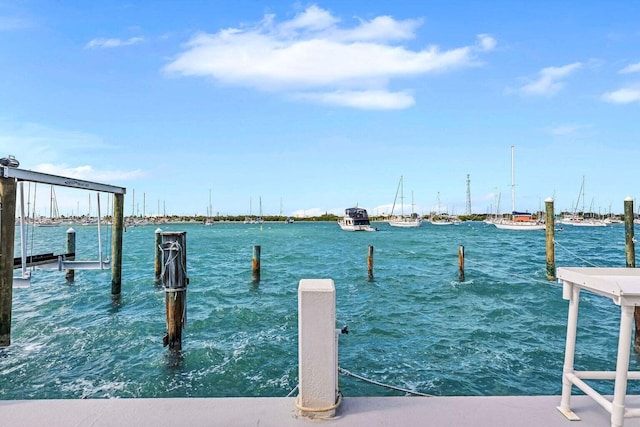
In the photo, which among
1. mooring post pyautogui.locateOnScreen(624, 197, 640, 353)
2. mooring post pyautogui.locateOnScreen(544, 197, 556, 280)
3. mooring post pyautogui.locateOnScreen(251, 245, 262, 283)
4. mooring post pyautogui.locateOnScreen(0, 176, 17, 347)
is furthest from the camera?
mooring post pyautogui.locateOnScreen(251, 245, 262, 283)

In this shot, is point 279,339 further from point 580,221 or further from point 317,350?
point 580,221

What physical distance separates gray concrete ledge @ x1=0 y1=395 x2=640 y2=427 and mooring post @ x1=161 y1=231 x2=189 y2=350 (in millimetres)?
4882

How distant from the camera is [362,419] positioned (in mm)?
3926

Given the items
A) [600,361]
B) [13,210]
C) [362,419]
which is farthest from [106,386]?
[600,361]

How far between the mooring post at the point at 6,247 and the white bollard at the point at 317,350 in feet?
25.1

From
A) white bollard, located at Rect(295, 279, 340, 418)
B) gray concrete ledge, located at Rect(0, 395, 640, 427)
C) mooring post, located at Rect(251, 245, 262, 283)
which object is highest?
white bollard, located at Rect(295, 279, 340, 418)

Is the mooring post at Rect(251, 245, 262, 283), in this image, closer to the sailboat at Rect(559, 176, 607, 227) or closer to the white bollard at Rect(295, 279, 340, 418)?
the white bollard at Rect(295, 279, 340, 418)

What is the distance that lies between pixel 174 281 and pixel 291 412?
231 inches

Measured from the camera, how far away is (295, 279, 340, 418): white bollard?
153 inches

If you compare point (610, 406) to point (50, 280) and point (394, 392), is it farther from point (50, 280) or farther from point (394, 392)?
point (50, 280)

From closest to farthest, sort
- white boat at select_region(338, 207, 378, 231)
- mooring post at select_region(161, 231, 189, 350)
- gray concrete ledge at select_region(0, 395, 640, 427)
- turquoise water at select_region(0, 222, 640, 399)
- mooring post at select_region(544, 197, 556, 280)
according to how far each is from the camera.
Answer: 1. gray concrete ledge at select_region(0, 395, 640, 427)
2. turquoise water at select_region(0, 222, 640, 399)
3. mooring post at select_region(161, 231, 189, 350)
4. mooring post at select_region(544, 197, 556, 280)
5. white boat at select_region(338, 207, 378, 231)

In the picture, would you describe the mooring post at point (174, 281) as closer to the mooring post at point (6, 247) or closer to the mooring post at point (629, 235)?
the mooring post at point (6, 247)

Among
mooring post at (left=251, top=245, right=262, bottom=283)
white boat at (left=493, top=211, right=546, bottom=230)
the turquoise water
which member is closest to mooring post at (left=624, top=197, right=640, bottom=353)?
the turquoise water

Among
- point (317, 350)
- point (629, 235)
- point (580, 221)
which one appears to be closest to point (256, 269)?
point (629, 235)
